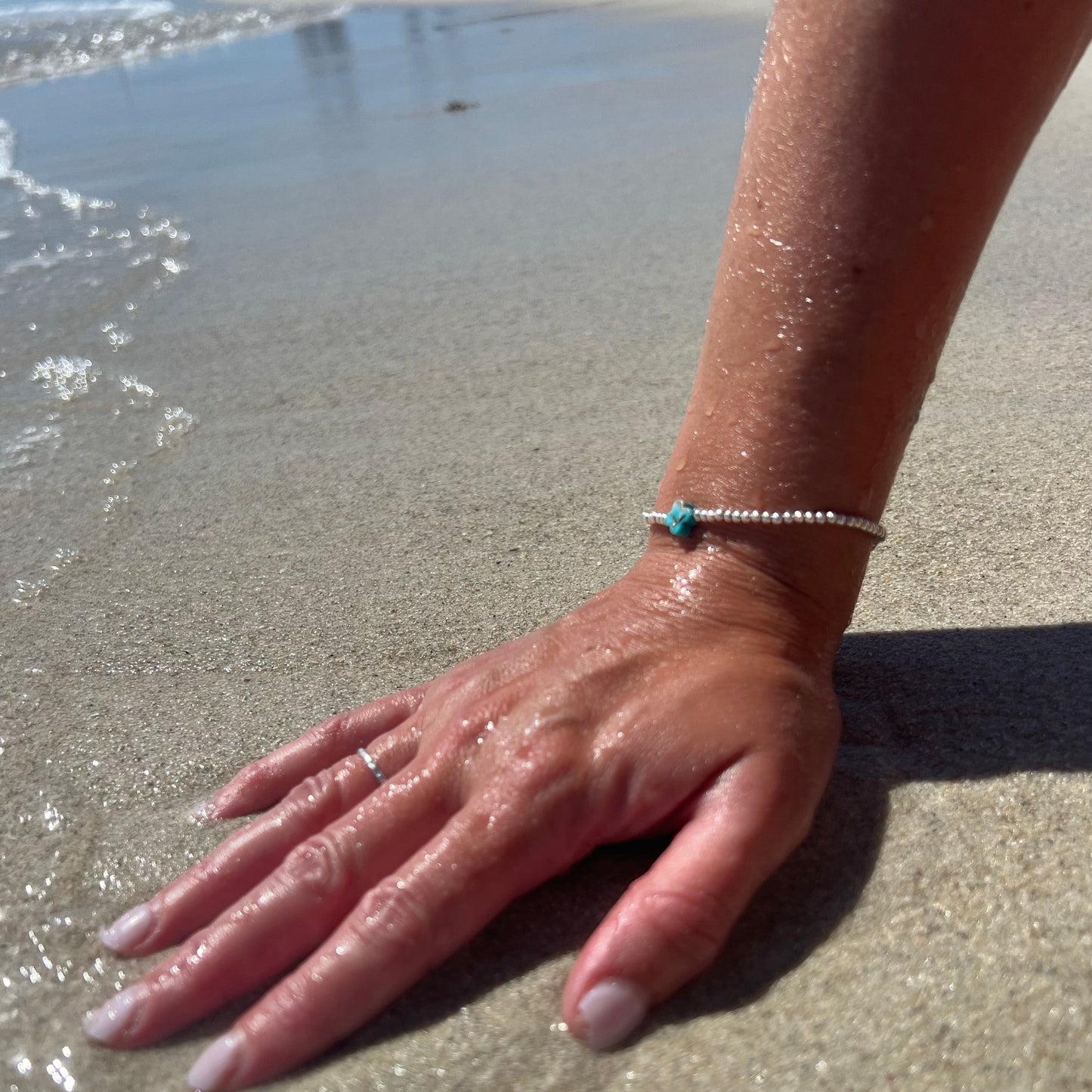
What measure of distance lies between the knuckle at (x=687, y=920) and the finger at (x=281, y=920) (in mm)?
244

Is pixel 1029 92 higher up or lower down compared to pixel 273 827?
higher up

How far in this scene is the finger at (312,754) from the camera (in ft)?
4.48

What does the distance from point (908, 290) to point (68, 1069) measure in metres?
1.12

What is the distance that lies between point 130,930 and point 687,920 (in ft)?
1.88

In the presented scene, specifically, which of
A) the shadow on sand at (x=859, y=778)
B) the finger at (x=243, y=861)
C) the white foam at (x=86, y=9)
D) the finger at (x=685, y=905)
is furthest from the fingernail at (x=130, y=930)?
the white foam at (x=86, y=9)

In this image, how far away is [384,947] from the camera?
107 centimetres

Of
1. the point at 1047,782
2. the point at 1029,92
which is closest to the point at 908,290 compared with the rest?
the point at 1029,92

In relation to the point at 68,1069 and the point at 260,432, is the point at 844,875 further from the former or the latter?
the point at 260,432

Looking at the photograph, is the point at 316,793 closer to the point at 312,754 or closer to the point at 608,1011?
the point at 312,754

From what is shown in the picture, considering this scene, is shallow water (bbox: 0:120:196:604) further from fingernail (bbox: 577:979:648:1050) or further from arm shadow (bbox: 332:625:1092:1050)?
fingernail (bbox: 577:979:648:1050)

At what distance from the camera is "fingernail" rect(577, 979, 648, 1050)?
1.01 metres

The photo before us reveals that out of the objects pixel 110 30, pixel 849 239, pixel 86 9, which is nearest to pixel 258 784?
pixel 849 239

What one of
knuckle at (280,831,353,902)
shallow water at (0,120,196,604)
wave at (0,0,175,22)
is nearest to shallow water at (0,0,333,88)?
wave at (0,0,175,22)

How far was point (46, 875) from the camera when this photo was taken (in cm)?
133
